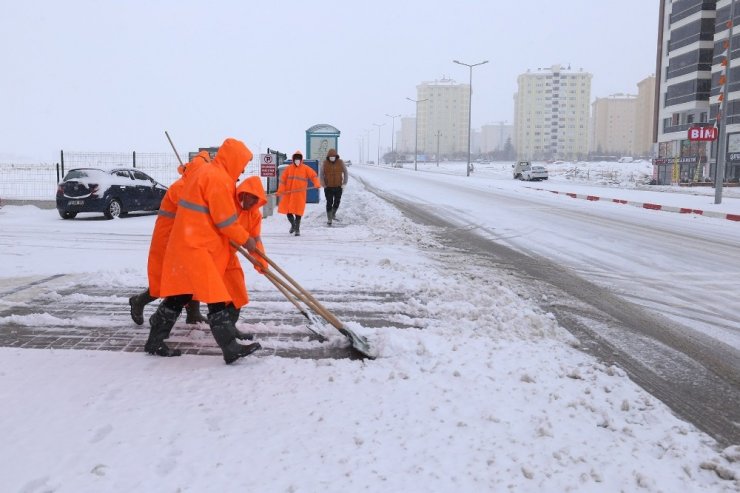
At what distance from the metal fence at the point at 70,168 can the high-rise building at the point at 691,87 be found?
37424 mm

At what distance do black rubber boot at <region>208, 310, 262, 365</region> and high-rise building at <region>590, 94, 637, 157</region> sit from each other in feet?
518

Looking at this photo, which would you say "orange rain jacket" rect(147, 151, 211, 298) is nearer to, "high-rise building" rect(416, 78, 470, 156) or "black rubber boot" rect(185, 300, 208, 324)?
"black rubber boot" rect(185, 300, 208, 324)

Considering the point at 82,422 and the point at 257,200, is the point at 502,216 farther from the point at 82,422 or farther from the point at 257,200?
the point at 82,422

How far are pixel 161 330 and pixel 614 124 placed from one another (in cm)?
16537

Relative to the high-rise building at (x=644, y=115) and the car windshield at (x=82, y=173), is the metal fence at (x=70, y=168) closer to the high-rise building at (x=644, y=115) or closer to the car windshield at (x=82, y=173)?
the car windshield at (x=82, y=173)

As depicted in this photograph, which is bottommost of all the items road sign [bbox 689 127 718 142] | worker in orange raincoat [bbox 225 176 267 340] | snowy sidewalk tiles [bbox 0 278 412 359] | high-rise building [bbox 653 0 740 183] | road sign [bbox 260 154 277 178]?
snowy sidewalk tiles [bbox 0 278 412 359]

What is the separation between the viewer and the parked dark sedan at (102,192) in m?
16.1

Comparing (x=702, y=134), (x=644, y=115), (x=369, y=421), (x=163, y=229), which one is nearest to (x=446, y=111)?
(x=644, y=115)

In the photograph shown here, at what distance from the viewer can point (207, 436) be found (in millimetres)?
3492

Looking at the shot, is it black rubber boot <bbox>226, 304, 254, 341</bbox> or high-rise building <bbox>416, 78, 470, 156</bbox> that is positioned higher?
high-rise building <bbox>416, 78, 470, 156</bbox>

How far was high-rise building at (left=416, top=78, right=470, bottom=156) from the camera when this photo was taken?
15750 cm

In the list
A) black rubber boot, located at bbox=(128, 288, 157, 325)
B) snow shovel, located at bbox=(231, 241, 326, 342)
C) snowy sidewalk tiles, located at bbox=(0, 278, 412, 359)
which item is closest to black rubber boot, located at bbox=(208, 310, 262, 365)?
snowy sidewalk tiles, located at bbox=(0, 278, 412, 359)

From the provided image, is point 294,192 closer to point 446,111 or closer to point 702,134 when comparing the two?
point 702,134

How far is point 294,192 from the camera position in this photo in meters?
12.6
